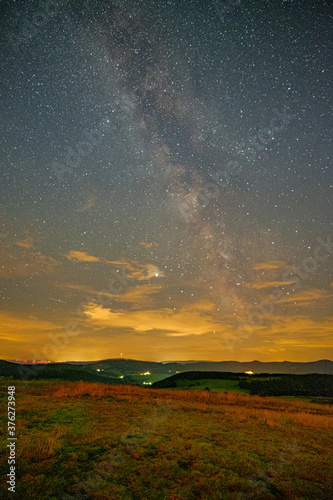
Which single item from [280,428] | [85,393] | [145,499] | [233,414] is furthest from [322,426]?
[85,393]

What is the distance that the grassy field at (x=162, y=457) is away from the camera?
5434 millimetres

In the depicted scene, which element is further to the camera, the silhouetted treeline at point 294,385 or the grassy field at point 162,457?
the silhouetted treeline at point 294,385

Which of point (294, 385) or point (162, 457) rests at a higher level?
point (162, 457)

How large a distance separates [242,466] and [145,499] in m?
2.93

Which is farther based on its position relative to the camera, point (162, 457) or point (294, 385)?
point (294, 385)

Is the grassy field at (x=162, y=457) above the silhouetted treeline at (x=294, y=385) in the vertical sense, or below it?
above

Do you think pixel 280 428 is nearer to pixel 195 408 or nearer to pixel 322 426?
pixel 322 426

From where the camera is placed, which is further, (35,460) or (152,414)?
(152,414)

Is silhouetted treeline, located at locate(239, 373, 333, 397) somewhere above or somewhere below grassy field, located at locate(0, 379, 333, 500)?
below

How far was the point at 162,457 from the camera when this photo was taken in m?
7.16

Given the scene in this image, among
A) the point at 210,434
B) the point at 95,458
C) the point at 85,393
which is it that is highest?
the point at 95,458

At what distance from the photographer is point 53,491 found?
5086 mm

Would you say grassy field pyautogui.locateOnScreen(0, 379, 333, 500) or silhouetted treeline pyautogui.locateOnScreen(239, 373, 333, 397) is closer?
grassy field pyautogui.locateOnScreen(0, 379, 333, 500)

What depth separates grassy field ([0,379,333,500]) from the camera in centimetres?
543
